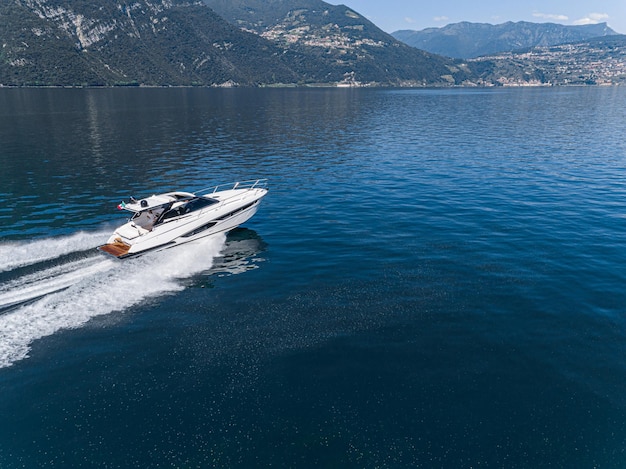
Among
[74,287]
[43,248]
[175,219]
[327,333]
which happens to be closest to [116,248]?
[74,287]

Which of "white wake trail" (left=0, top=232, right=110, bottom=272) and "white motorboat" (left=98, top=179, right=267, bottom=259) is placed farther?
"white motorboat" (left=98, top=179, right=267, bottom=259)

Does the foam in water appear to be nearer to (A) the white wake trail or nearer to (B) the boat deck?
(A) the white wake trail

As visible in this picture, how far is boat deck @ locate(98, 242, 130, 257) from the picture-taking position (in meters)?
23.3

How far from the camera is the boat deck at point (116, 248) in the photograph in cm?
2327

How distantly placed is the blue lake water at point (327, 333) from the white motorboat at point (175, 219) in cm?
102

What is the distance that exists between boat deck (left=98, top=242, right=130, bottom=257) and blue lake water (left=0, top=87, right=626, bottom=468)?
0.71m

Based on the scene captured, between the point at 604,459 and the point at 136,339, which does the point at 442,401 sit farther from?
the point at 136,339

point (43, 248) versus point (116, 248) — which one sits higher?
point (116, 248)

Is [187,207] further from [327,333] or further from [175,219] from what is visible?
[327,333]

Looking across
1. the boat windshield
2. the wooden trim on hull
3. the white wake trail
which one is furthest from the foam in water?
the boat windshield

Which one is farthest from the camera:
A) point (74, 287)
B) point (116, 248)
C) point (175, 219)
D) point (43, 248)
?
point (175, 219)

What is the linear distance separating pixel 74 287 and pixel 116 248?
4.05 m

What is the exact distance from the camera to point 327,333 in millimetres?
17703

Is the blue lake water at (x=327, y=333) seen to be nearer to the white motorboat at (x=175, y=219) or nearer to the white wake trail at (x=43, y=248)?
the white wake trail at (x=43, y=248)
